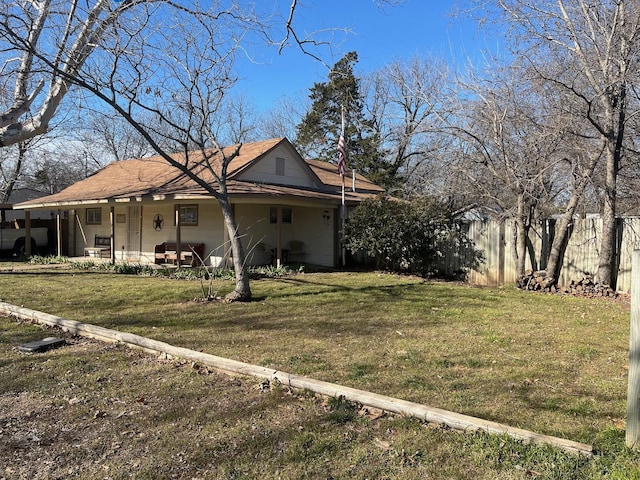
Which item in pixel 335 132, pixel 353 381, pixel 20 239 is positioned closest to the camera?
pixel 353 381

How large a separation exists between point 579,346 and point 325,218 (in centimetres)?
1132

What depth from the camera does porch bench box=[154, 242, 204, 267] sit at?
15.7m

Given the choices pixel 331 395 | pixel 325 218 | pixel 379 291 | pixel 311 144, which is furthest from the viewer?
pixel 311 144

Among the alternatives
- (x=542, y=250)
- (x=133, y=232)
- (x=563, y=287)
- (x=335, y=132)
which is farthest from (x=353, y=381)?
(x=335, y=132)

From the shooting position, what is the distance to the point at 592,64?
10.1m

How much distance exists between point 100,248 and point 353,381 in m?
18.0

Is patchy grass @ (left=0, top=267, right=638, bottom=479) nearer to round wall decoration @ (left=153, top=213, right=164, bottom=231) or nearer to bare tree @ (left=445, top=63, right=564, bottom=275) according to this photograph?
bare tree @ (left=445, top=63, right=564, bottom=275)

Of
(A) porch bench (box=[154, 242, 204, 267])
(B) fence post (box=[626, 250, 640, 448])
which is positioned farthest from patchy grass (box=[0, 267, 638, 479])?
(A) porch bench (box=[154, 242, 204, 267])

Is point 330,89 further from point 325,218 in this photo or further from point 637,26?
point 637,26

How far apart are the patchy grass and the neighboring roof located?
570cm

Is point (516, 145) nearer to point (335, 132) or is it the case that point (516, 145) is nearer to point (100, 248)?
point (100, 248)

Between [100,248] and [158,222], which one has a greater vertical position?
[158,222]

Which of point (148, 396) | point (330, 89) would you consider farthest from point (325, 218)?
point (330, 89)

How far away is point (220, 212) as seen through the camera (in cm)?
1545
